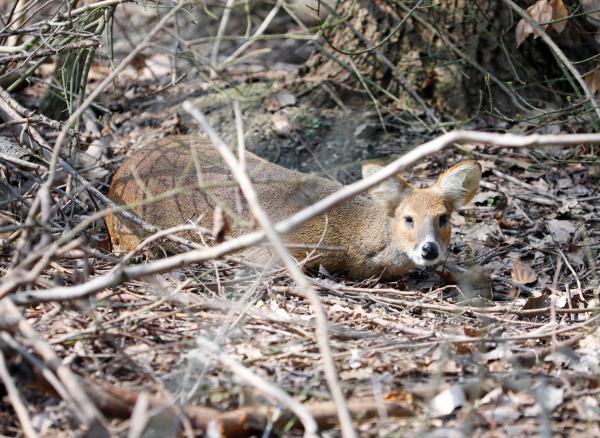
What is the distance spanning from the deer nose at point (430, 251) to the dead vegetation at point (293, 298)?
239 mm

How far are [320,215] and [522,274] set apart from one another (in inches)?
63.4

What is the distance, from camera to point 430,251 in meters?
6.13

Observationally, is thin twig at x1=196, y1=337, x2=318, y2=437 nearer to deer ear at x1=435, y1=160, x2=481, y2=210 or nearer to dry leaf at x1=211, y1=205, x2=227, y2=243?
dry leaf at x1=211, y1=205, x2=227, y2=243

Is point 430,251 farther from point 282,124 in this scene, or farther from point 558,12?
point 282,124

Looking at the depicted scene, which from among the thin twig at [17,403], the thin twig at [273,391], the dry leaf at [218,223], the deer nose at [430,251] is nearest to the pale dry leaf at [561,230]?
the deer nose at [430,251]

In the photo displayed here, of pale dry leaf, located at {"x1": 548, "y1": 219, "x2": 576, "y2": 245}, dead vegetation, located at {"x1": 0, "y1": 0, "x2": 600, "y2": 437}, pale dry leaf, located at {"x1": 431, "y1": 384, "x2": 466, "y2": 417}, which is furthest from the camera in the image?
pale dry leaf, located at {"x1": 548, "y1": 219, "x2": 576, "y2": 245}

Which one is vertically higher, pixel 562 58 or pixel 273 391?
pixel 562 58

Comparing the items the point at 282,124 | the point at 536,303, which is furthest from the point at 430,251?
the point at 282,124

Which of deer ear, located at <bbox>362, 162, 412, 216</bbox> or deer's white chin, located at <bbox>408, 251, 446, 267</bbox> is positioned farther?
deer ear, located at <bbox>362, 162, 412, 216</bbox>

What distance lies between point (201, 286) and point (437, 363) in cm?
182

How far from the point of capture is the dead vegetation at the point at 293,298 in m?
3.27

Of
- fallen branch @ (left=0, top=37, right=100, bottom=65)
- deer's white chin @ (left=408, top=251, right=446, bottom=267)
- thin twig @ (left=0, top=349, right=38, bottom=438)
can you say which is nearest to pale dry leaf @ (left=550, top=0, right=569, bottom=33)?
deer's white chin @ (left=408, top=251, right=446, bottom=267)

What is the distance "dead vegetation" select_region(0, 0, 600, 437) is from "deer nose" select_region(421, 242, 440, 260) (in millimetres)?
239

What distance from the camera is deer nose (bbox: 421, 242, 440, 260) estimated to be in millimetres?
6137
